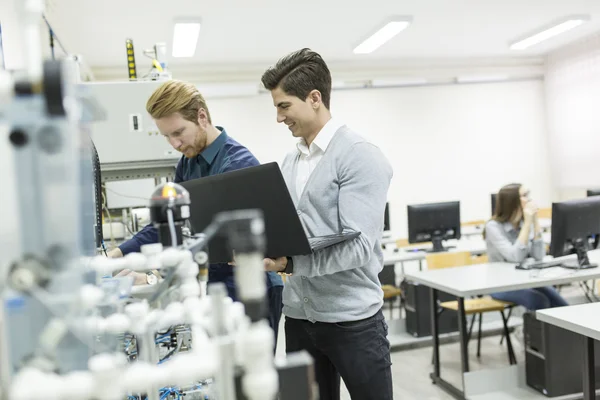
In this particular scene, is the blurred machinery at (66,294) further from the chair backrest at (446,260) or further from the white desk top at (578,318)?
the chair backrest at (446,260)

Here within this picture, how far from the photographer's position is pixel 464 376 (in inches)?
110

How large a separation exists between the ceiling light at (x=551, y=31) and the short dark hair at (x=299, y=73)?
5122mm

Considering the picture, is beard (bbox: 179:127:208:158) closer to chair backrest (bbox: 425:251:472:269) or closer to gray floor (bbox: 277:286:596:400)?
gray floor (bbox: 277:286:596:400)

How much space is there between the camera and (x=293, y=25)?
5164 mm

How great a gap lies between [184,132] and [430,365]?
2613 mm

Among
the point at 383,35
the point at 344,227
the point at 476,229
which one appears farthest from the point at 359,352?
the point at 476,229

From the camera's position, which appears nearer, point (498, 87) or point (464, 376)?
point (464, 376)

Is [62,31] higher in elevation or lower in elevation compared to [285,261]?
higher

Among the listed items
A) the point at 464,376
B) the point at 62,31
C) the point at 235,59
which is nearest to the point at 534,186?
the point at 235,59

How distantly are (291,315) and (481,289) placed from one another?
1.46m

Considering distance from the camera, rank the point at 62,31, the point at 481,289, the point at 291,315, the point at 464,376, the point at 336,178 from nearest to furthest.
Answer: the point at 336,178, the point at 291,315, the point at 481,289, the point at 464,376, the point at 62,31

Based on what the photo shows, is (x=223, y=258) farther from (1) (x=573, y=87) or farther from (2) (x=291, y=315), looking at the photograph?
(1) (x=573, y=87)

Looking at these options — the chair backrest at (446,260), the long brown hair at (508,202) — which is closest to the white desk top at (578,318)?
the long brown hair at (508,202)

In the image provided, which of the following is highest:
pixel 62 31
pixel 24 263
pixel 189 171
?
pixel 62 31
